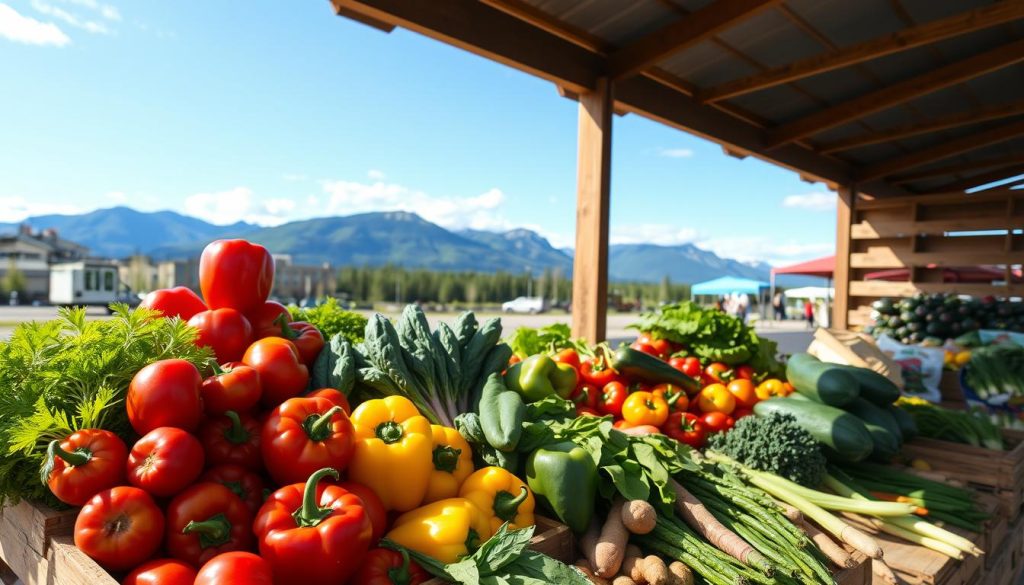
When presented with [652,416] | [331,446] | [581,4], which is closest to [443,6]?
[581,4]

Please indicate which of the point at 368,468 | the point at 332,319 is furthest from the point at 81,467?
the point at 332,319

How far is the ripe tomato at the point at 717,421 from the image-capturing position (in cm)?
332

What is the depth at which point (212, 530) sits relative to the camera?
1365 millimetres

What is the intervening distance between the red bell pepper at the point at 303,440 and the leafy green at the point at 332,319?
1.42 metres

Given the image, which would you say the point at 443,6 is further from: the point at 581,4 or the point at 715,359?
the point at 715,359

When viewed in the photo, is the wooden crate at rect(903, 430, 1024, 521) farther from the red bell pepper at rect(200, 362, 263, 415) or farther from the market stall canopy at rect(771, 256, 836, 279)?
the market stall canopy at rect(771, 256, 836, 279)

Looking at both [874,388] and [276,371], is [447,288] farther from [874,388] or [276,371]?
[276,371]

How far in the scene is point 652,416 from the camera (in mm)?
3133

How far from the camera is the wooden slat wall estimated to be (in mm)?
6574

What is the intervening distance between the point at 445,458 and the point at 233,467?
57cm

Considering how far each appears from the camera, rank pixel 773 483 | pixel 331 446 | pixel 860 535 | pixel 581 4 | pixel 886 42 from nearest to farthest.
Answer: pixel 331 446 → pixel 860 535 → pixel 773 483 → pixel 581 4 → pixel 886 42

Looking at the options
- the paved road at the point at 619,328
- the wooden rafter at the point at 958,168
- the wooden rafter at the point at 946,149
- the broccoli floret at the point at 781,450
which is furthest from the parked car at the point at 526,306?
the broccoli floret at the point at 781,450

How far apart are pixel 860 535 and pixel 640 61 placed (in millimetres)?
3193

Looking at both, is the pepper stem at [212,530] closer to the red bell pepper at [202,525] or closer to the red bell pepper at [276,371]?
the red bell pepper at [202,525]
